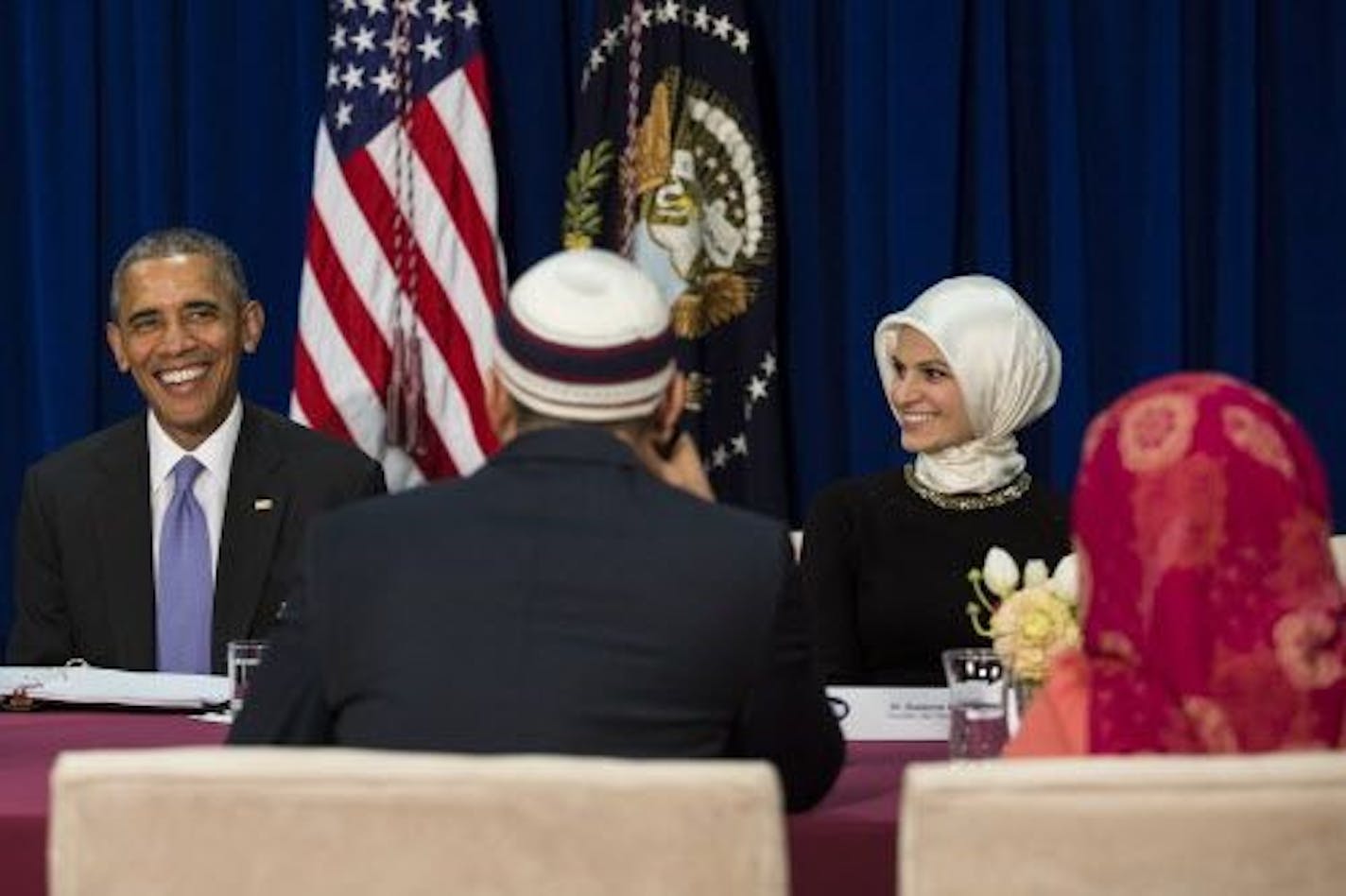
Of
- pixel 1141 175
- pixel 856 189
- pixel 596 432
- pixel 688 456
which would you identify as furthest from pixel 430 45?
pixel 596 432

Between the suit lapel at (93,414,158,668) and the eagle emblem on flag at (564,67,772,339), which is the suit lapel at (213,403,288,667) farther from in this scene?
the eagle emblem on flag at (564,67,772,339)

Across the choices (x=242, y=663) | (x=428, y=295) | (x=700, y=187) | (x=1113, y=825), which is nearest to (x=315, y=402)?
(x=428, y=295)

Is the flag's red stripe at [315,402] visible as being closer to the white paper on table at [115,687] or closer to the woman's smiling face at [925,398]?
the woman's smiling face at [925,398]

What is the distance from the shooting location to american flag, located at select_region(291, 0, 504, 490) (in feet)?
18.9

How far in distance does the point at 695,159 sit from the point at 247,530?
6.11 feet

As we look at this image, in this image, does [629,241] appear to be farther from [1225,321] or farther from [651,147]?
[1225,321]

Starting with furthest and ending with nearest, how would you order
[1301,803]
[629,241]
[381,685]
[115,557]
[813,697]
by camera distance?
[629,241], [115,557], [813,697], [381,685], [1301,803]

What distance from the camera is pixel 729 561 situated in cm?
243

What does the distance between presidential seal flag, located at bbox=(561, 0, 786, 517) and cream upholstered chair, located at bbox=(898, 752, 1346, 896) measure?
3.79m

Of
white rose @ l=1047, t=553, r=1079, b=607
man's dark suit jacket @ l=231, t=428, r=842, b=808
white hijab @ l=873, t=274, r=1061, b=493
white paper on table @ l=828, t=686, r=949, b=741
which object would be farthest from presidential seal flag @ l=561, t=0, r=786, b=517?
man's dark suit jacket @ l=231, t=428, r=842, b=808

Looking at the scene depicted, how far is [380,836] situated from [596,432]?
603mm

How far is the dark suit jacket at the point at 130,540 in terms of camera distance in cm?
421

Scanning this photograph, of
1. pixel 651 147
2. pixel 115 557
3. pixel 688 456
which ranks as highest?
pixel 651 147

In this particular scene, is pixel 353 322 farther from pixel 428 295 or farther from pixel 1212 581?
pixel 1212 581
